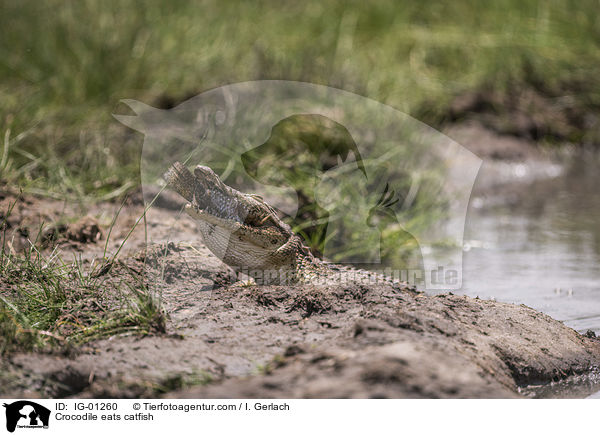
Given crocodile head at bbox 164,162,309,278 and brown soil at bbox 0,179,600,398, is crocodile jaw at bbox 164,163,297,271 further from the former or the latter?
brown soil at bbox 0,179,600,398

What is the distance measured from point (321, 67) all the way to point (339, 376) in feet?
17.8

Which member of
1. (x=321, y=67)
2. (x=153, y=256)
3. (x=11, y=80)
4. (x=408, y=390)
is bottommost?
(x=408, y=390)

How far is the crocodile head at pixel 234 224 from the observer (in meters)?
3.54

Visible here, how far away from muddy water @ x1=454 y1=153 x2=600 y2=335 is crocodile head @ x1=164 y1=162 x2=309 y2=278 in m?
1.26

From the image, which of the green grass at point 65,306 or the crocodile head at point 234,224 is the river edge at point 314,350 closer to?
the green grass at point 65,306

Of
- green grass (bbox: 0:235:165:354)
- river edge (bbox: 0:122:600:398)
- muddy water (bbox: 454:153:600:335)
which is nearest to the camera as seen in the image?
river edge (bbox: 0:122:600:398)

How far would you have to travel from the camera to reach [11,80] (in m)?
6.80

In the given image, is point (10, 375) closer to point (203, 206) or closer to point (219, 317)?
point (219, 317)

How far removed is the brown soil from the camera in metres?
2.45

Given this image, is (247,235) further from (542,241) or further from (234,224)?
(542,241)

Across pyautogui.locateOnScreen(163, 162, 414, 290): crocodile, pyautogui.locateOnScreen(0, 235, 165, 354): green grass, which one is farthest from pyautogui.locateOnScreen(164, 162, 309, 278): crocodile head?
pyautogui.locateOnScreen(0, 235, 165, 354): green grass

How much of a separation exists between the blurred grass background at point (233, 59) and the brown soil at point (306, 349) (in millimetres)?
2096

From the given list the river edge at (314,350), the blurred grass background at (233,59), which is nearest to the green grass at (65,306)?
the river edge at (314,350)

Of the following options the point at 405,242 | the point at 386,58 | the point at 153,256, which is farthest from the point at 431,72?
the point at 153,256
